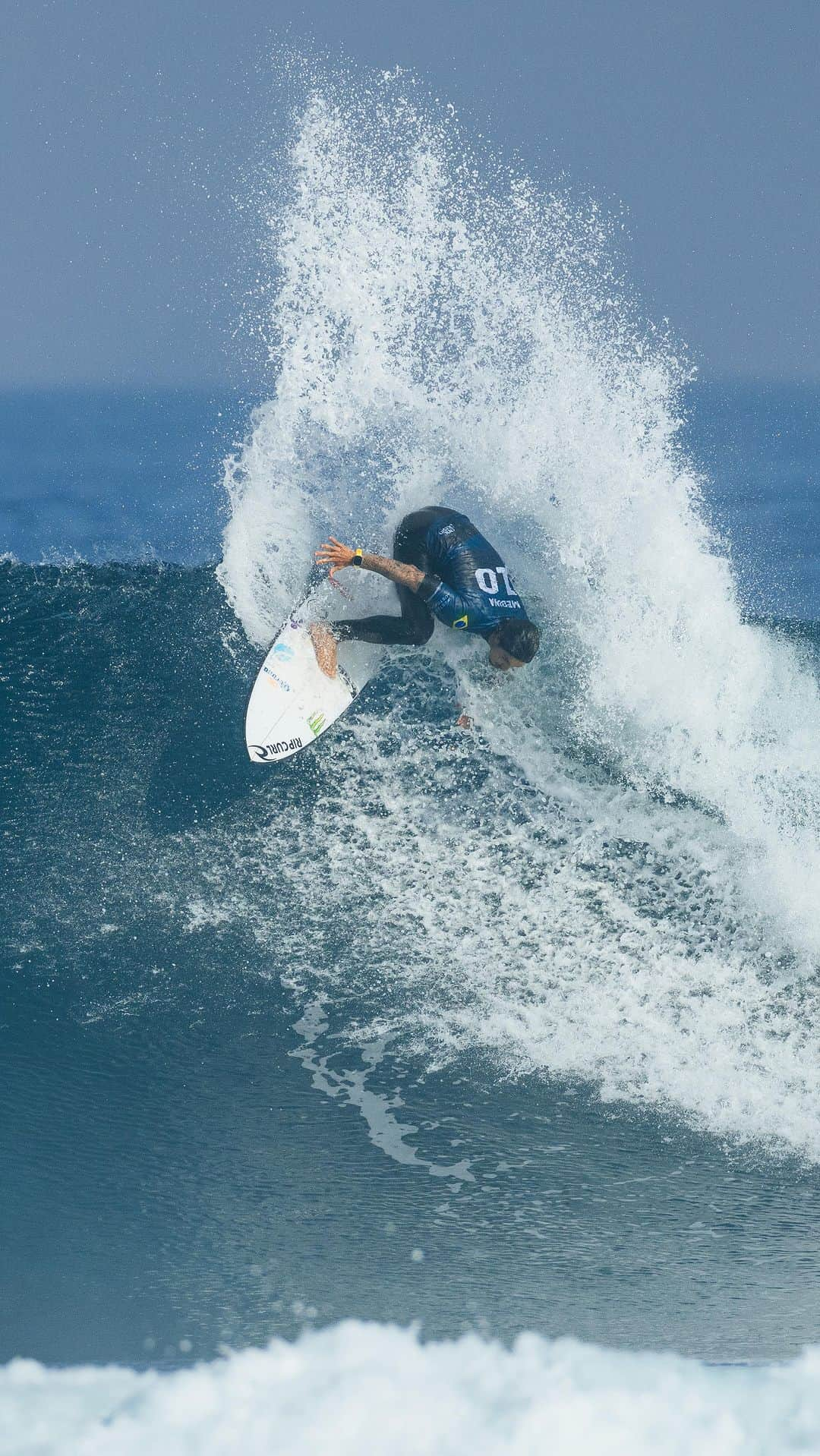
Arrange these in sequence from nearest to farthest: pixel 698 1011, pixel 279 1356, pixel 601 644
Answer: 1. pixel 279 1356
2. pixel 698 1011
3. pixel 601 644

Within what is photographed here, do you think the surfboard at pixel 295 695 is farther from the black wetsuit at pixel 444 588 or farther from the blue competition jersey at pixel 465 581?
the blue competition jersey at pixel 465 581

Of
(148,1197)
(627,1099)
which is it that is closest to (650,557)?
(627,1099)

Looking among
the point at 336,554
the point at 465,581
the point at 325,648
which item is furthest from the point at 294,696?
the point at 465,581

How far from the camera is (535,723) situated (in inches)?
288

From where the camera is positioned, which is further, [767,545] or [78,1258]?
[767,545]

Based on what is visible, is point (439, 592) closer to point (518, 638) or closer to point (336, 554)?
point (518, 638)

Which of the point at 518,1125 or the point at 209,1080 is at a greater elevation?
the point at 209,1080

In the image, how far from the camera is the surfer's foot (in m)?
6.92

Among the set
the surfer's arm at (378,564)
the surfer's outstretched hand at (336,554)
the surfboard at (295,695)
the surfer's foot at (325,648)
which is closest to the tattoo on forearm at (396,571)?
the surfer's arm at (378,564)

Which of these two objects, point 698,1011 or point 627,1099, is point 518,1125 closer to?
point 627,1099

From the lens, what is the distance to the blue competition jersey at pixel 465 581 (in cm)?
668

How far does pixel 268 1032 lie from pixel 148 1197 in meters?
1.02

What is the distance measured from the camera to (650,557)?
780 cm

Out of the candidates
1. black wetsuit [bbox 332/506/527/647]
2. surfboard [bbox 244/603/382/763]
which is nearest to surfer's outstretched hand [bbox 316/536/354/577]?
black wetsuit [bbox 332/506/527/647]
